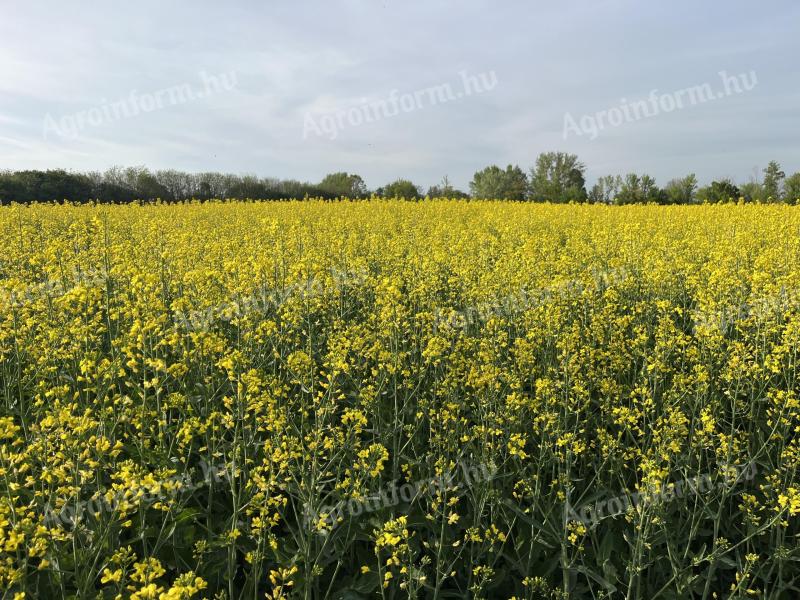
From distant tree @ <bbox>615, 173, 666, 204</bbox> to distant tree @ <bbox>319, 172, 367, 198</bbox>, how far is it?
17.1 meters

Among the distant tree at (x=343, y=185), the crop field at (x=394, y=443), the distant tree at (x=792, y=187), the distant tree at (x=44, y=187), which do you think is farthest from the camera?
the distant tree at (x=343, y=185)

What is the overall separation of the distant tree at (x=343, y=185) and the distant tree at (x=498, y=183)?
964 centimetres

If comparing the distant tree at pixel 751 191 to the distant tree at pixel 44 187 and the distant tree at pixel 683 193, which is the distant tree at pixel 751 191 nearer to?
the distant tree at pixel 683 193

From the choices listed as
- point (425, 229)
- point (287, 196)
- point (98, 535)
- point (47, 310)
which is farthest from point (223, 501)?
point (287, 196)

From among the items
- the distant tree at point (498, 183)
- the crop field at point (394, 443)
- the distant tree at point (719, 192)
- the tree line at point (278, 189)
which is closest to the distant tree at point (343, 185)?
the tree line at point (278, 189)

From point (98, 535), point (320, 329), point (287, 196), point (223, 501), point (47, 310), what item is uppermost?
point (287, 196)

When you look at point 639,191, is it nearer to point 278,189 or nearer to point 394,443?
point 278,189

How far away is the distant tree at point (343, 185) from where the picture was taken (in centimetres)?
3850

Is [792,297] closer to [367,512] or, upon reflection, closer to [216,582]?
[367,512]

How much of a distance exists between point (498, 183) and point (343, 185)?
44.8ft

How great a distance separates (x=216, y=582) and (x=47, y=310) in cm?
282

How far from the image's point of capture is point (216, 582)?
288 centimetres

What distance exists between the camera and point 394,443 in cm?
353

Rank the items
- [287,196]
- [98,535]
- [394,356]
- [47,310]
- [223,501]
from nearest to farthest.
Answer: [98,535] → [223,501] → [394,356] → [47,310] → [287,196]
